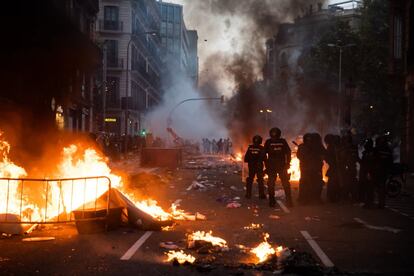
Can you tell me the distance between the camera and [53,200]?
945 cm

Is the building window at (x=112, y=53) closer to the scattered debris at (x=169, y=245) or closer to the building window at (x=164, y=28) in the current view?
the scattered debris at (x=169, y=245)

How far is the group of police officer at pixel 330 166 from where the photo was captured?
12.5 metres

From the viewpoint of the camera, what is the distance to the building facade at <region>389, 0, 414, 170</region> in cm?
2494

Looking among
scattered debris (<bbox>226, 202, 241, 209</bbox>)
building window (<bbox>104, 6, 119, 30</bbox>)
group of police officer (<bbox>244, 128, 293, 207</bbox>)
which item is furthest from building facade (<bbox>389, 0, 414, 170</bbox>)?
building window (<bbox>104, 6, 119, 30</bbox>)

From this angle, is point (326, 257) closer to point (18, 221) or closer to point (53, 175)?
point (18, 221)

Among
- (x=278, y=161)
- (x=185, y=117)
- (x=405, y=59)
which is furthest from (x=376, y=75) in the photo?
(x=185, y=117)

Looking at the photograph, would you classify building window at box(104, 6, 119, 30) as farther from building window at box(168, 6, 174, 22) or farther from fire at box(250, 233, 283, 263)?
building window at box(168, 6, 174, 22)

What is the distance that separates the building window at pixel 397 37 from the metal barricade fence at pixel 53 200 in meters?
20.9

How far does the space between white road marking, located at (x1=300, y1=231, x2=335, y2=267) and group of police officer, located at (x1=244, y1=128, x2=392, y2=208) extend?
3.86 metres

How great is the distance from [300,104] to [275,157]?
5915 centimetres

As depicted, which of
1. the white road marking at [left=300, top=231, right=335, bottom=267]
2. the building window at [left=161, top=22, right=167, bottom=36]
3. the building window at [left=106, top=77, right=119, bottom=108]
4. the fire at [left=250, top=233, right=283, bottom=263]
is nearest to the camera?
the white road marking at [left=300, top=231, right=335, bottom=267]

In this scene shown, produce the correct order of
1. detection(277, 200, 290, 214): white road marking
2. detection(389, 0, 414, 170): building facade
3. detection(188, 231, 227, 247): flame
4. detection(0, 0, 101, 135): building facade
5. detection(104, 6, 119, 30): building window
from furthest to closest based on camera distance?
1. detection(104, 6, 119, 30): building window
2. detection(389, 0, 414, 170): building facade
3. detection(277, 200, 290, 214): white road marking
4. detection(0, 0, 101, 135): building facade
5. detection(188, 231, 227, 247): flame

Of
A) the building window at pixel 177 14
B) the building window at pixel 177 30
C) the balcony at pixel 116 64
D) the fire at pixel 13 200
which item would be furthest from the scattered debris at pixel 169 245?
the building window at pixel 177 14

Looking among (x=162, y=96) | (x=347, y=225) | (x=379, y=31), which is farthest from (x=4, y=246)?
(x=162, y=96)
